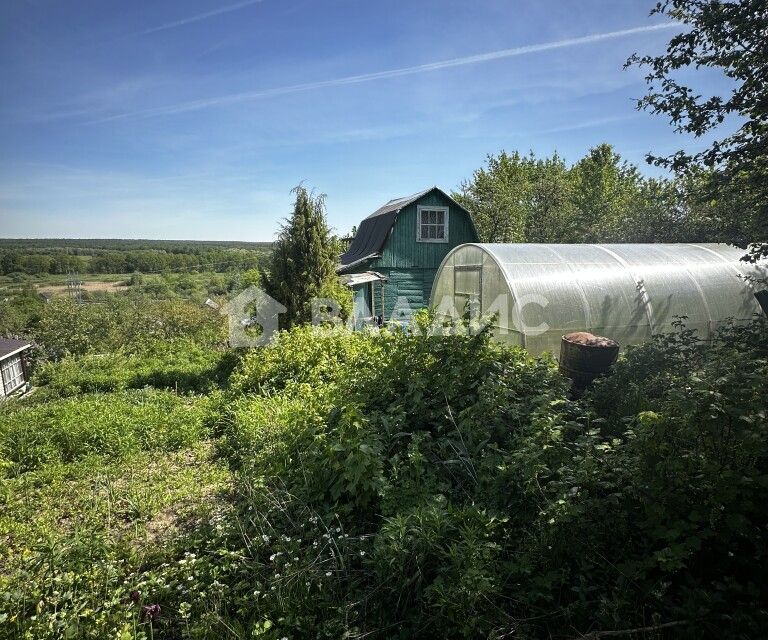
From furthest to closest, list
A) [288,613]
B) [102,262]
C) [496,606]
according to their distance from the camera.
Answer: [102,262] < [288,613] < [496,606]

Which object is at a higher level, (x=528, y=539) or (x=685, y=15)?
(x=685, y=15)

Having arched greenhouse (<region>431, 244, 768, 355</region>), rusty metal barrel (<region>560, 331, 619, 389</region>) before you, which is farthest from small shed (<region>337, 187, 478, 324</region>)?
rusty metal barrel (<region>560, 331, 619, 389</region>)

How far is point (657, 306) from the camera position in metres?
8.67

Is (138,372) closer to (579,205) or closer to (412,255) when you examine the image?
(412,255)

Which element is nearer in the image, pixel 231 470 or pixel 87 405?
pixel 231 470

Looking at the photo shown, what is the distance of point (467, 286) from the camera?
10203 millimetres

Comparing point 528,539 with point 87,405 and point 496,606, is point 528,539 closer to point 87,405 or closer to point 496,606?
point 496,606

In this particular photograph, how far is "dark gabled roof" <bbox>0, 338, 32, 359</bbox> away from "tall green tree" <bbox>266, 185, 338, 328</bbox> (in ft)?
26.3

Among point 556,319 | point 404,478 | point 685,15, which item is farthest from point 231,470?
point 685,15

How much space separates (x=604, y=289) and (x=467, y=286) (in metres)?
3.00

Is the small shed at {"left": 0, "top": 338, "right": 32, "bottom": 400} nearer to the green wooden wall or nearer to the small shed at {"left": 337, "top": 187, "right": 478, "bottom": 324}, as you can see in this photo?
the small shed at {"left": 337, "top": 187, "right": 478, "bottom": 324}

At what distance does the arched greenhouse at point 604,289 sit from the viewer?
8.00m

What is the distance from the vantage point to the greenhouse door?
958 centimetres

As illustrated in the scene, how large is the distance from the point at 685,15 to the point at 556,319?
471 centimetres
